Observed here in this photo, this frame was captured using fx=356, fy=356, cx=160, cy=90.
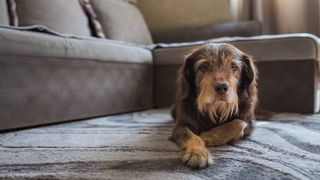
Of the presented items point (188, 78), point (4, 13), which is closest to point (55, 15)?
point (4, 13)

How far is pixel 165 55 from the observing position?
9.32 feet

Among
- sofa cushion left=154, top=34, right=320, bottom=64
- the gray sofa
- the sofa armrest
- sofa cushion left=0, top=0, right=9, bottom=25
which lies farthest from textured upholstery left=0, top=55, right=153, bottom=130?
the sofa armrest

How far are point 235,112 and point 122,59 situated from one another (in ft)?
3.87

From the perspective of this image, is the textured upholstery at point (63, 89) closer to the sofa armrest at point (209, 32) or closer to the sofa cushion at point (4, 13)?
the sofa cushion at point (4, 13)

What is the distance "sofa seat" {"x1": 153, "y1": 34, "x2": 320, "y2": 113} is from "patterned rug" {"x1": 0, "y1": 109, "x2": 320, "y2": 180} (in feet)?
1.62

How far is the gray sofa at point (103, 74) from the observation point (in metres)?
1.88

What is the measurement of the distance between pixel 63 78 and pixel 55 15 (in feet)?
2.44

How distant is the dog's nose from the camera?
1.37 meters

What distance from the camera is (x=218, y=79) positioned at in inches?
55.4

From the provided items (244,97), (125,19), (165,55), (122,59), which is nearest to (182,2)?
(125,19)

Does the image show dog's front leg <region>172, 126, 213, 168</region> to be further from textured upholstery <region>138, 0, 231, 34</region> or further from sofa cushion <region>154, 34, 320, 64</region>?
textured upholstery <region>138, 0, 231, 34</region>

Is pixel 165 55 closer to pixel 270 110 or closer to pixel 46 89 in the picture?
pixel 270 110

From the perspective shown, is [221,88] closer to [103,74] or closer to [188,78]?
[188,78]

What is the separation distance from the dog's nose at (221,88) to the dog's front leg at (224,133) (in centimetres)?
18
